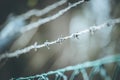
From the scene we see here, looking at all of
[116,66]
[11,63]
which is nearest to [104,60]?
[116,66]

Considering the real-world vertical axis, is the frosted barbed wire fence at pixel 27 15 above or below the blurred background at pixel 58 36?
above

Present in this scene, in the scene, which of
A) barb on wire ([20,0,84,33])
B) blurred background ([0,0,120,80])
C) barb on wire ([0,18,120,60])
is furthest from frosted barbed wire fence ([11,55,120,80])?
barb on wire ([20,0,84,33])

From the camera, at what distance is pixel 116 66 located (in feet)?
3.89

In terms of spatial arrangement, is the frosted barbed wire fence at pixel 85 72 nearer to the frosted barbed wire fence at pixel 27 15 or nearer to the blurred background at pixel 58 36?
the blurred background at pixel 58 36

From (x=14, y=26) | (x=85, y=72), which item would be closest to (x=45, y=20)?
(x=14, y=26)

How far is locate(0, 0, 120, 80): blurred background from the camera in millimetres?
1255

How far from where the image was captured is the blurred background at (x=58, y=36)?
4.12 feet

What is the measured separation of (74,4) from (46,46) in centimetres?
22

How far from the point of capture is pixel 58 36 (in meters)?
1.44

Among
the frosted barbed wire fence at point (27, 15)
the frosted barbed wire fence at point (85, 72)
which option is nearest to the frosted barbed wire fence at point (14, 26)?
the frosted barbed wire fence at point (27, 15)

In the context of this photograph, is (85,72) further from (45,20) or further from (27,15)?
(27,15)

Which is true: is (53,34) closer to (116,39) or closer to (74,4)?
(74,4)

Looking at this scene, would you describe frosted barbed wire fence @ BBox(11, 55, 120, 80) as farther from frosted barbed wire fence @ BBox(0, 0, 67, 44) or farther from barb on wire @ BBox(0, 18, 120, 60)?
frosted barbed wire fence @ BBox(0, 0, 67, 44)

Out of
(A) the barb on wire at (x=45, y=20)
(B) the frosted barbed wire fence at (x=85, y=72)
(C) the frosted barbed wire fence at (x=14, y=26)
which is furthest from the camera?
(C) the frosted barbed wire fence at (x=14, y=26)
